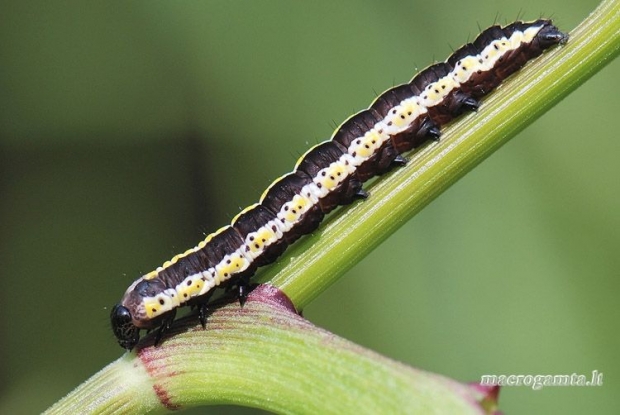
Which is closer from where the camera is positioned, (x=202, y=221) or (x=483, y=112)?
(x=483, y=112)

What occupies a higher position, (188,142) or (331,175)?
(188,142)

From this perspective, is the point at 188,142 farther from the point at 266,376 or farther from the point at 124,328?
the point at 266,376

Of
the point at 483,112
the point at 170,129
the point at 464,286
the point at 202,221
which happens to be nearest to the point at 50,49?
the point at 170,129

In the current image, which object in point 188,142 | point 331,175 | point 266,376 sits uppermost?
point 188,142

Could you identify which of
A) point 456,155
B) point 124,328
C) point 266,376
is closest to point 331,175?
point 456,155

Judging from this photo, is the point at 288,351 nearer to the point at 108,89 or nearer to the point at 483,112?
the point at 483,112

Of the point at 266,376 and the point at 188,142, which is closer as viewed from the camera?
the point at 266,376
